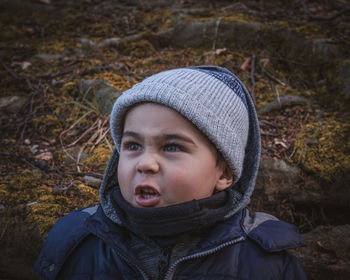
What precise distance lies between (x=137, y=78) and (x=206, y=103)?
2322 mm

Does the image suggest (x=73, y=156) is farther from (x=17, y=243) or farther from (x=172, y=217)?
(x=172, y=217)

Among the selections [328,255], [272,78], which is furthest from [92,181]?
[272,78]

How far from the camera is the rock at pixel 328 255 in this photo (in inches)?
80.5

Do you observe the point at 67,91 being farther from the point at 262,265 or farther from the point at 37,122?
the point at 262,265

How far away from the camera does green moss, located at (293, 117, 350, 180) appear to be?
263 cm

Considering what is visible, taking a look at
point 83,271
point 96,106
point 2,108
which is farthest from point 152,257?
point 2,108

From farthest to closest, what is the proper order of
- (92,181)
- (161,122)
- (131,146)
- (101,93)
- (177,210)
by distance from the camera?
(101,93) → (92,181) → (131,146) → (161,122) → (177,210)

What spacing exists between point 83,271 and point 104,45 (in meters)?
3.80

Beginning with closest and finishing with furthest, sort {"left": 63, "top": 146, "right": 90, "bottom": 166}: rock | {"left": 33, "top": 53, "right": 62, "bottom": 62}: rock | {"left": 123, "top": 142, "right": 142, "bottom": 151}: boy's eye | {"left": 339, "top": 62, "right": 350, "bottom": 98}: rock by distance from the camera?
1. {"left": 123, "top": 142, "right": 142, "bottom": 151}: boy's eye
2. {"left": 63, "top": 146, "right": 90, "bottom": 166}: rock
3. {"left": 339, "top": 62, "right": 350, "bottom": 98}: rock
4. {"left": 33, "top": 53, "right": 62, "bottom": 62}: rock

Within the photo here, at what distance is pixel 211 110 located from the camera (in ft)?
5.36

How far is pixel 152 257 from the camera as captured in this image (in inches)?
63.5

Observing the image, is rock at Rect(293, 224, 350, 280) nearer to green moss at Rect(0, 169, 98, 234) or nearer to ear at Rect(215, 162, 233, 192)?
ear at Rect(215, 162, 233, 192)

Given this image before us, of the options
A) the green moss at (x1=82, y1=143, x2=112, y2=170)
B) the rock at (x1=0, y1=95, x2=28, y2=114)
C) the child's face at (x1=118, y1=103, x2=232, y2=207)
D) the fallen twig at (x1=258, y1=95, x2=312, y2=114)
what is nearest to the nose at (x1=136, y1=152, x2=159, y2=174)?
the child's face at (x1=118, y1=103, x2=232, y2=207)

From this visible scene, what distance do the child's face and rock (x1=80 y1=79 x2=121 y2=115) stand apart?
187 cm
